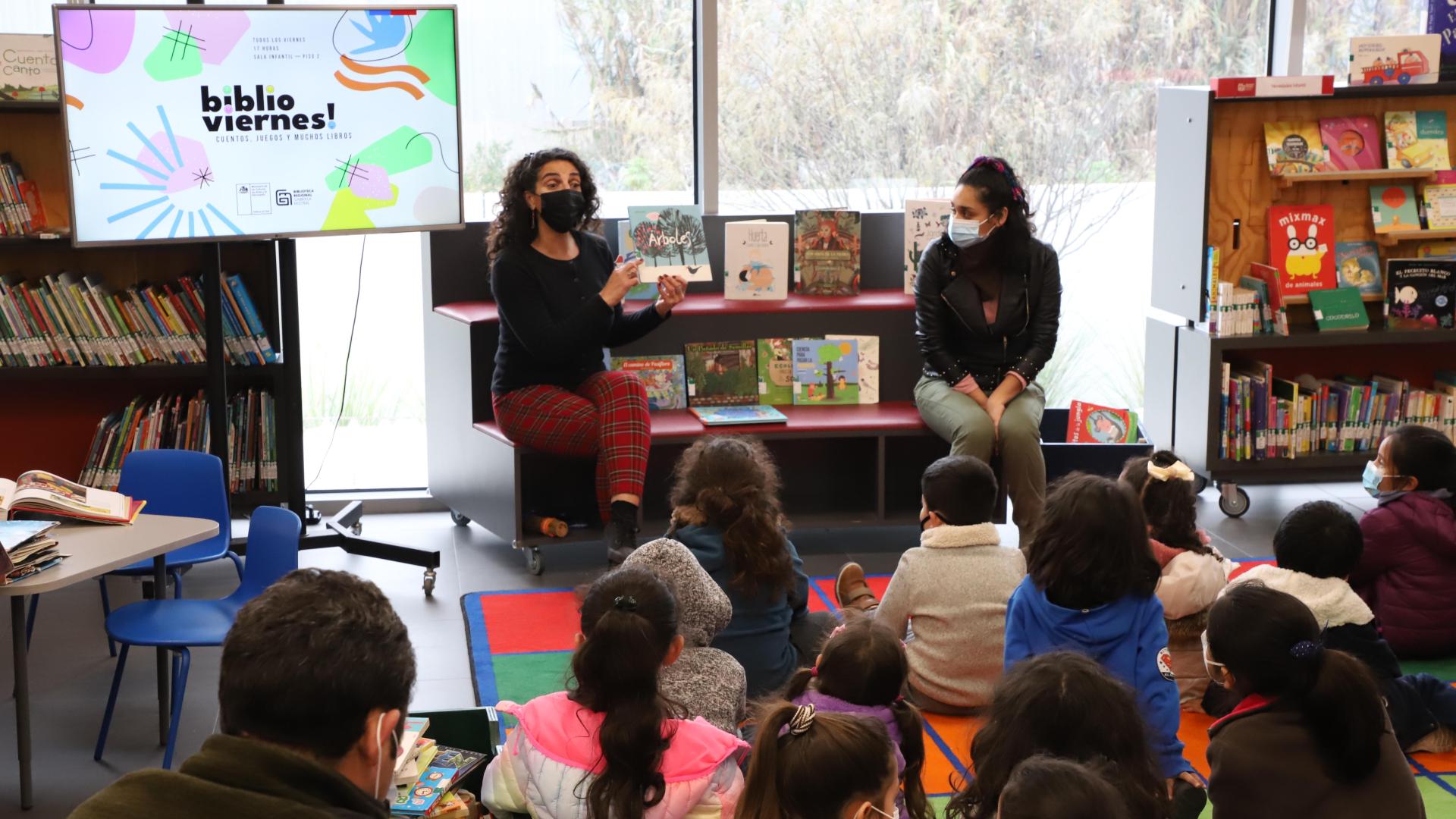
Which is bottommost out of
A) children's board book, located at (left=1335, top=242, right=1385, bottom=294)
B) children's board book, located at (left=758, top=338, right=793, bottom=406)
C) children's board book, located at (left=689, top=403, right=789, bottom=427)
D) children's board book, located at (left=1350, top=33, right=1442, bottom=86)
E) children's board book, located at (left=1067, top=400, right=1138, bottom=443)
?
children's board book, located at (left=1067, top=400, right=1138, bottom=443)

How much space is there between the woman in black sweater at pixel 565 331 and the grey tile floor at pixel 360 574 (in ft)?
1.51

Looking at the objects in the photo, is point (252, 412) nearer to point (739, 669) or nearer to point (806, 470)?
point (806, 470)

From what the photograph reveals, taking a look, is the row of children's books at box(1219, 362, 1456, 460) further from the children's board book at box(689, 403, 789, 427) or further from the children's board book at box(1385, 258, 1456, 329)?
the children's board book at box(689, 403, 789, 427)

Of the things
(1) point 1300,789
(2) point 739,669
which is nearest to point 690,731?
(2) point 739,669

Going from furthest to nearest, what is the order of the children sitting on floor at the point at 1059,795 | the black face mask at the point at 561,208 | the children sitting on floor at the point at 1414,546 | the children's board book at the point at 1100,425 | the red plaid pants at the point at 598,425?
the children's board book at the point at 1100,425 → the black face mask at the point at 561,208 → the red plaid pants at the point at 598,425 → the children sitting on floor at the point at 1414,546 → the children sitting on floor at the point at 1059,795

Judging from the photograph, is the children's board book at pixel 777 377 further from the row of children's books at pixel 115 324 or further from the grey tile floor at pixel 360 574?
the row of children's books at pixel 115 324

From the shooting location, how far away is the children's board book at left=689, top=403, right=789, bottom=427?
5281mm

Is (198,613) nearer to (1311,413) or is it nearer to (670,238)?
(670,238)

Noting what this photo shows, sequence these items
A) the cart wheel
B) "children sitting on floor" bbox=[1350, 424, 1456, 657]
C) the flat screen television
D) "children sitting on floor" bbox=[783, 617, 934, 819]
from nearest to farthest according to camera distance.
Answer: "children sitting on floor" bbox=[783, 617, 934, 819] → "children sitting on floor" bbox=[1350, 424, 1456, 657] → the flat screen television → the cart wheel

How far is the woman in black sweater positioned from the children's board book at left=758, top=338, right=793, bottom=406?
0.64 metres

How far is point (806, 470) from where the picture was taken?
5.78 meters

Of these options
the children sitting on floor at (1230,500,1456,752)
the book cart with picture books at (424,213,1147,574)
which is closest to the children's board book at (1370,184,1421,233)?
the book cart with picture books at (424,213,1147,574)

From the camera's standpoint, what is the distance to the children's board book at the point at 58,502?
3.59m

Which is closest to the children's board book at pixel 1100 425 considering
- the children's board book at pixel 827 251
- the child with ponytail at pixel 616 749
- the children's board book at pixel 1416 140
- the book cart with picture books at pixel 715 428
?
the book cart with picture books at pixel 715 428
